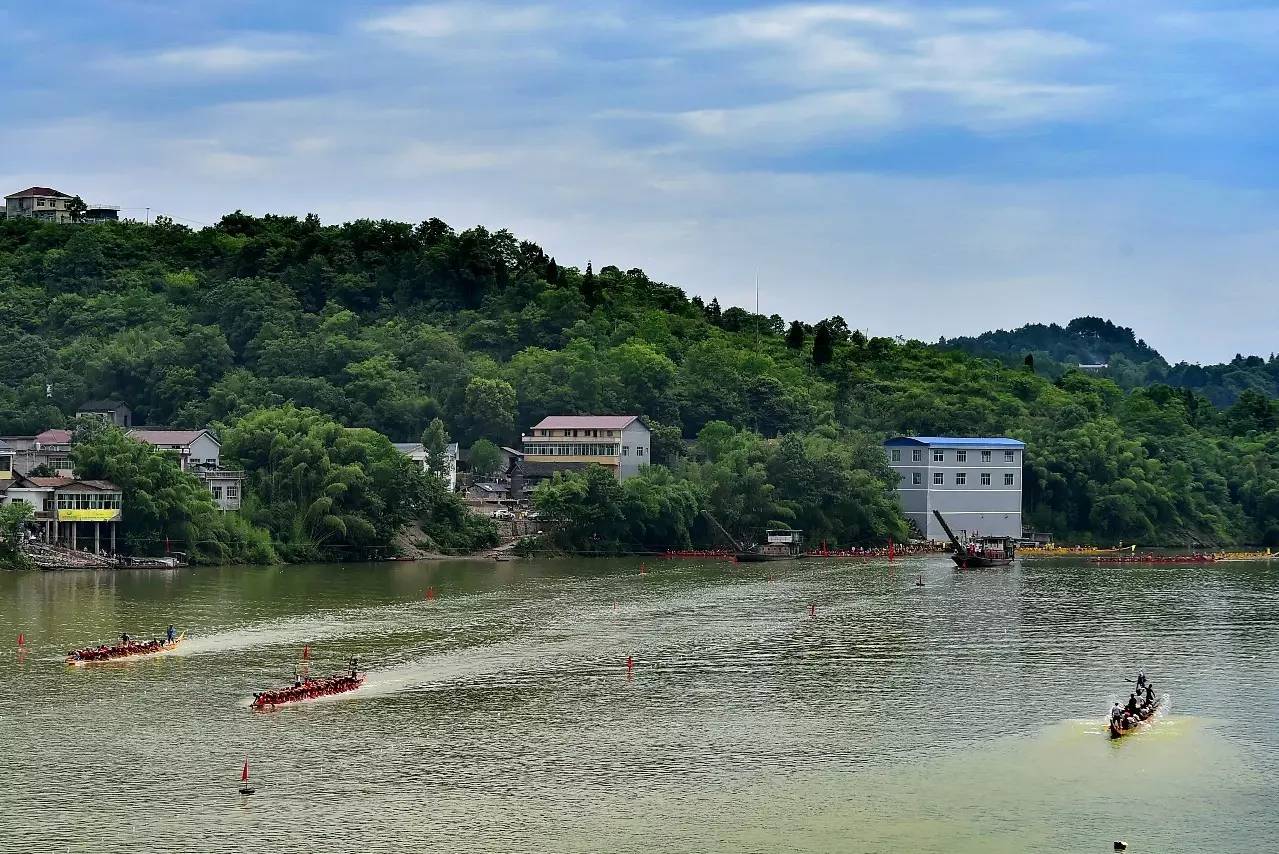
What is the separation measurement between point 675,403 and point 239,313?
4498cm

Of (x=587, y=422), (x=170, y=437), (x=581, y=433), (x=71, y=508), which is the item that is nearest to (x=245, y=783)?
(x=71, y=508)

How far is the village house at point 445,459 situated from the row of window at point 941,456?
38124 millimetres

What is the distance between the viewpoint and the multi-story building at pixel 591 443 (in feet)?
464

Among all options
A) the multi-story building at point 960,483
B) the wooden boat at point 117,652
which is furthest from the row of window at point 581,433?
the wooden boat at point 117,652

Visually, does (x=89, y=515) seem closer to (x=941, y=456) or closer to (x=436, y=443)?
(x=436, y=443)

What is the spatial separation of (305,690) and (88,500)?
179 ft

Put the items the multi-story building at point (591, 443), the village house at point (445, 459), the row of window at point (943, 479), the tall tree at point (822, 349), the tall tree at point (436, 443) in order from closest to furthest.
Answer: the village house at point (445, 459) → the tall tree at point (436, 443) → the multi-story building at point (591, 443) → the row of window at point (943, 479) → the tall tree at point (822, 349)

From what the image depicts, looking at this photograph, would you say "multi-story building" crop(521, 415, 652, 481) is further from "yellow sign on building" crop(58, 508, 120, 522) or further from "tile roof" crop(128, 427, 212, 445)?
"yellow sign on building" crop(58, 508, 120, 522)

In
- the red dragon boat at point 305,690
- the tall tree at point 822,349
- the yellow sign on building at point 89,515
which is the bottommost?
the red dragon boat at point 305,690

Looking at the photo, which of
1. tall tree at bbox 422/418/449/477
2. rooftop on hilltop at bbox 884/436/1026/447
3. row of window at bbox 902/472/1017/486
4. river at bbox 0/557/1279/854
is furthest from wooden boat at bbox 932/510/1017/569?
tall tree at bbox 422/418/449/477

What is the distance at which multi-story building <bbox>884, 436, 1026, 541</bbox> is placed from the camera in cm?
14488

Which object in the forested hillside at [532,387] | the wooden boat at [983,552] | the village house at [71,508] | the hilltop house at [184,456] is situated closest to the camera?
the village house at [71,508]

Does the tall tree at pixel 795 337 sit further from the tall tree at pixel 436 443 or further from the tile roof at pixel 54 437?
the tile roof at pixel 54 437

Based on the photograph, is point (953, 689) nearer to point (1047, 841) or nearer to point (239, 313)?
point (1047, 841)
